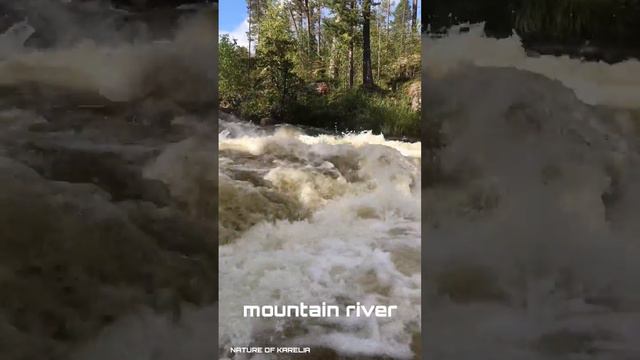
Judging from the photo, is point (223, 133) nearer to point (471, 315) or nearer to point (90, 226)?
point (90, 226)

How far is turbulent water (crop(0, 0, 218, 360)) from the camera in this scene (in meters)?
2.78

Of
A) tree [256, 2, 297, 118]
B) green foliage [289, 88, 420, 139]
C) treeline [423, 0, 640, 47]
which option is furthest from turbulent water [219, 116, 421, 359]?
treeline [423, 0, 640, 47]

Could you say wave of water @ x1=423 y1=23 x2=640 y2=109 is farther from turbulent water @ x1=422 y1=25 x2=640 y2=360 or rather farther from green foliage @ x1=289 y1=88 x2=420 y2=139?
green foliage @ x1=289 y1=88 x2=420 y2=139

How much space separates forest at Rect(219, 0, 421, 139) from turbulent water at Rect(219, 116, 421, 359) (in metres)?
0.11

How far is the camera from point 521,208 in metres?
2.84

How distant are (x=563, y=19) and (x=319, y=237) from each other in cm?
174

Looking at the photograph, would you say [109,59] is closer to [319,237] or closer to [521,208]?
[319,237]

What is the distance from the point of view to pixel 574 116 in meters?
2.85

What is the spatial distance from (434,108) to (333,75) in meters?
0.57

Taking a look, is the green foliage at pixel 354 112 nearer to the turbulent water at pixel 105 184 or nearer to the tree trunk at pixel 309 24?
the tree trunk at pixel 309 24

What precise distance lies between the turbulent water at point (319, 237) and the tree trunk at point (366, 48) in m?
0.33

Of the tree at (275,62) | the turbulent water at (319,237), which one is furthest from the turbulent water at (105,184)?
the tree at (275,62)

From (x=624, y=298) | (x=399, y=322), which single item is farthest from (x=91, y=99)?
(x=624, y=298)

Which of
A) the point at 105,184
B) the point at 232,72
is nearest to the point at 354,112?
the point at 232,72
